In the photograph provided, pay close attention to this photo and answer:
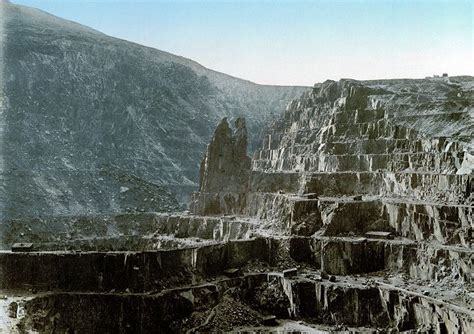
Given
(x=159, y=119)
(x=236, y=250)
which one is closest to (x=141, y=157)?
(x=159, y=119)

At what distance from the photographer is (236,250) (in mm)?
62875

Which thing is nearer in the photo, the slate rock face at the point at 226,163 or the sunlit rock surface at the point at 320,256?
the sunlit rock surface at the point at 320,256

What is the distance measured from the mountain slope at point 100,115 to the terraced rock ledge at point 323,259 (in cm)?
2416

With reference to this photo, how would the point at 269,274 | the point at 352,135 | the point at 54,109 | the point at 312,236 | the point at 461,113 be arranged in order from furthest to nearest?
the point at 54,109, the point at 352,135, the point at 461,113, the point at 312,236, the point at 269,274

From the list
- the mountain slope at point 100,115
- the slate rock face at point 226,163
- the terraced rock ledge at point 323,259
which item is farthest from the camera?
the mountain slope at point 100,115

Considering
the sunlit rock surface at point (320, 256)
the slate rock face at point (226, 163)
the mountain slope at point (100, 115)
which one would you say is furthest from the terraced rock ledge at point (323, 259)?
the mountain slope at point (100, 115)

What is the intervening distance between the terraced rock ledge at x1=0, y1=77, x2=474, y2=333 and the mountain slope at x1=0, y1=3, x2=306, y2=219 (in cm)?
2416

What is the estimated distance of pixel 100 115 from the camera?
138 m

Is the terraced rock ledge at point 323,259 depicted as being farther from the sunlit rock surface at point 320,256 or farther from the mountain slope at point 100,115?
the mountain slope at point 100,115

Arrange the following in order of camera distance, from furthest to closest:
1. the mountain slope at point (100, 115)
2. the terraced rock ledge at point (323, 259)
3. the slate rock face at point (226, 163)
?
the mountain slope at point (100, 115)
the slate rock face at point (226, 163)
the terraced rock ledge at point (323, 259)

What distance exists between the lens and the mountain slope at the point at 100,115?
11069cm

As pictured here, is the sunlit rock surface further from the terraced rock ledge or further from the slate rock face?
the slate rock face

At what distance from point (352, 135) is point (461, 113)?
16.2 metres

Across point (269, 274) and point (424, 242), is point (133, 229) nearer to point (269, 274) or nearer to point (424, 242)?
point (269, 274)
